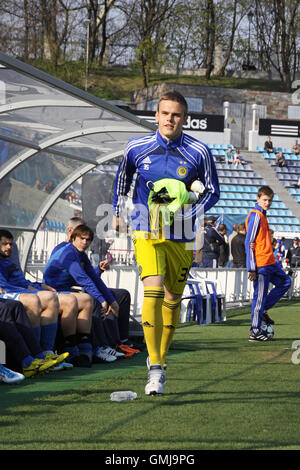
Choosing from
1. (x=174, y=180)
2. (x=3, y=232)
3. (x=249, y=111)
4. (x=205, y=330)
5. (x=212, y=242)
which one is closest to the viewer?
(x=174, y=180)

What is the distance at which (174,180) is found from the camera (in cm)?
529

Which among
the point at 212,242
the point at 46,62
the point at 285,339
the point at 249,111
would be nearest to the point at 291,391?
the point at 285,339

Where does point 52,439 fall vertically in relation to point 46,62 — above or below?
below

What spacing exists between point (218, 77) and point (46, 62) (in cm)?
1373

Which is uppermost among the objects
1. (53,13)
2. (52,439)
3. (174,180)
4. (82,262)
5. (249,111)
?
(53,13)

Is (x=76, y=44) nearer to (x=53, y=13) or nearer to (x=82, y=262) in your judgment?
(x=53, y=13)

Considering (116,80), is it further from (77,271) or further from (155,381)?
(155,381)

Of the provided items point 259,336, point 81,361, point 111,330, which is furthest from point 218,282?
point 81,361

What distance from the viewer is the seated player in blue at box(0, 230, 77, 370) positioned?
21.4 ft

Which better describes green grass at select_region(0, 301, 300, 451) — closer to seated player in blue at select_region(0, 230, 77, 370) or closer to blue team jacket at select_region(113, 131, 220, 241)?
seated player in blue at select_region(0, 230, 77, 370)

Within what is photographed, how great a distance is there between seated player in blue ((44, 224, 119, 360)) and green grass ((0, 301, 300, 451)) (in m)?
0.72

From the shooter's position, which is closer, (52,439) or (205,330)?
(52,439)

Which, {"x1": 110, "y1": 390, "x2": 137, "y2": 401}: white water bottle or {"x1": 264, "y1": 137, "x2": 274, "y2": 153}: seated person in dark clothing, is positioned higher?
{"x1": 264, "y1": 137, "x2": 274, "y2": 153}: seated person in dark clothing

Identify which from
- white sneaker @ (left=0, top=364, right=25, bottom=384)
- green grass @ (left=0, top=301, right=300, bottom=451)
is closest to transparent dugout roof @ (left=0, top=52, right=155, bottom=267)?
white sneaker @ (left=0, top=364, right=25, bottom=384)
